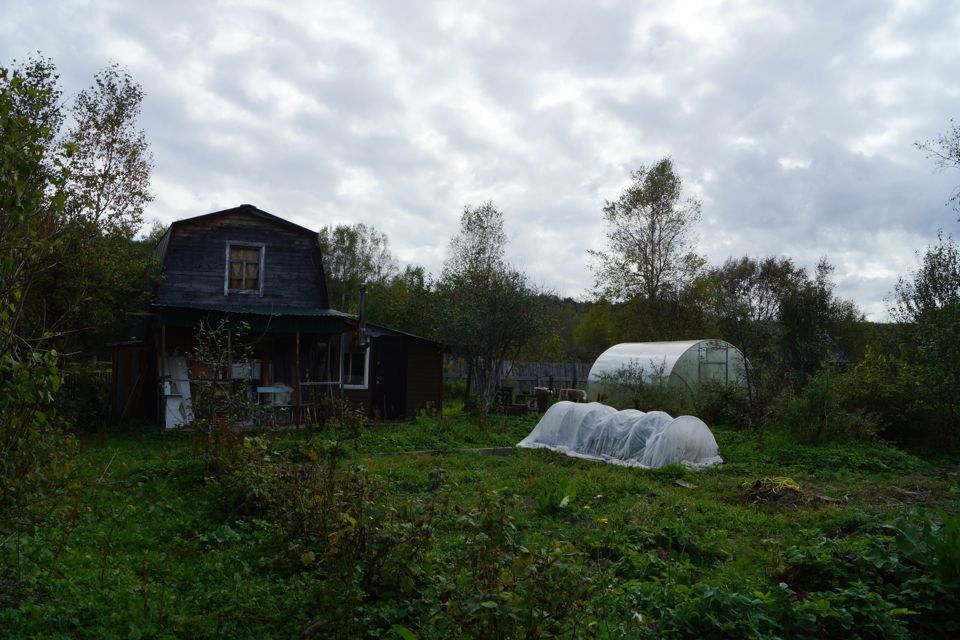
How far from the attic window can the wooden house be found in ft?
0.09

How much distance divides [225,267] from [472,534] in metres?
15.1

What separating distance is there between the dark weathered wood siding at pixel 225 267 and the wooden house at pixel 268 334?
0.03 meters

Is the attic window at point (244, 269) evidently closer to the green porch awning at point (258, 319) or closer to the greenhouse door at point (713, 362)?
the green porch awning at point (258, 319)

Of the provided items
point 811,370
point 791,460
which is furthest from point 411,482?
point 811,370

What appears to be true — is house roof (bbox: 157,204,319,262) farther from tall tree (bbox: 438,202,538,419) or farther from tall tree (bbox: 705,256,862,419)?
tall tree (bbox: 705,256,862,419)

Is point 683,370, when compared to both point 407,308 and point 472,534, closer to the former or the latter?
point 407,308

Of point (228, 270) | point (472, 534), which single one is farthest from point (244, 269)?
point (472, 534)

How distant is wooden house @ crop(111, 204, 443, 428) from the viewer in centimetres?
1616

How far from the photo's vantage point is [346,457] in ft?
34.4

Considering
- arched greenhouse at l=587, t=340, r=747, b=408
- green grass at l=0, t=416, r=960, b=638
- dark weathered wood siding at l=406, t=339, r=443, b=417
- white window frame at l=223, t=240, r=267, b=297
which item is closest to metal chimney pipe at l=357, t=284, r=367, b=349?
dark weathered wood siding at l=406, t=339, r=443, b=417

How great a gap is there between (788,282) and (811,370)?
17344 millimetres

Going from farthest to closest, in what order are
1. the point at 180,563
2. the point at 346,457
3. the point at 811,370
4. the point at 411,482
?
the point at 811,370 → the point at 346,457 → the point at 411,482 → the point at 180,563

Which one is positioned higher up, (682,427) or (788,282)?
(788,282)

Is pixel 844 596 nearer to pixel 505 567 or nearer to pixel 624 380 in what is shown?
pixel 505 567
